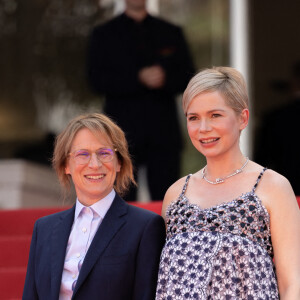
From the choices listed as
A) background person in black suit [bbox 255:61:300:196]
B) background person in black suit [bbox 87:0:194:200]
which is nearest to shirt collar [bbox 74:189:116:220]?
background person in black suit [bbox 87:0:194:200]

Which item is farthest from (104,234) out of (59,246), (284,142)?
(284,142)

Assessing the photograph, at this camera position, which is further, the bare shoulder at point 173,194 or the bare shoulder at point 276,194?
the bare shoulder at point 173,194

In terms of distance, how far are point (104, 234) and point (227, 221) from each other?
0.52 meters

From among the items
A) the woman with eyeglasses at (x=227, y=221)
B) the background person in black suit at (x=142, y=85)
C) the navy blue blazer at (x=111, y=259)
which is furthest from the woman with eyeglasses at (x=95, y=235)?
the background person in black suit at (x=142, y=85)

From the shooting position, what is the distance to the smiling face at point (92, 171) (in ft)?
10.7

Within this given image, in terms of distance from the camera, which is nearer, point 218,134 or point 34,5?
point 218,134

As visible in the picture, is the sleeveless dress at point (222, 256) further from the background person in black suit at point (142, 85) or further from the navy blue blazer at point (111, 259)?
the background person in black suit at point (142, 85)

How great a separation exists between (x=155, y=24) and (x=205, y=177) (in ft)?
9.75

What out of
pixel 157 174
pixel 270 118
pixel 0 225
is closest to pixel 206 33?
pixel 270 118

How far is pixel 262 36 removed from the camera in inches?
308

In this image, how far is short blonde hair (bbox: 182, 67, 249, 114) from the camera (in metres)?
3.18

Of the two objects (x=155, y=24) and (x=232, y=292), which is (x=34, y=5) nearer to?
(x=155, y=24)

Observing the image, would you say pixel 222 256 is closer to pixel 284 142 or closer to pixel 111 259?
pixel 111 259

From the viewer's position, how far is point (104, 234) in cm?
324
